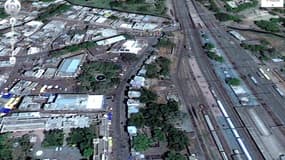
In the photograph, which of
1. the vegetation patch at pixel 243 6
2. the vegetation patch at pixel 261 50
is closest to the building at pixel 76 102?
the vegetation patch at pixel 261 50

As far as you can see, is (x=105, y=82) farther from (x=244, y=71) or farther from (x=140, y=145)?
(x=244, y=71)

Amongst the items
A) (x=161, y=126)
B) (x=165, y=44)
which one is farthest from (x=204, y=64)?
(x=161, y=126)

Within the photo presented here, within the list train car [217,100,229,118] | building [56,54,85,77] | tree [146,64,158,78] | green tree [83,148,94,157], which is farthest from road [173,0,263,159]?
building [56,54,85,77]

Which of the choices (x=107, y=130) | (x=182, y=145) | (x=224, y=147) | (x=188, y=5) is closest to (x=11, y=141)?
(x=107, y=130)

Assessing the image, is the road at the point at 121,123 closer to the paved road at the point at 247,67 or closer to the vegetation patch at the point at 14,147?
the vegetation patch at the point at 14,147

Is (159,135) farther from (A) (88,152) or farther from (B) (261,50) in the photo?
(B) (261,50)

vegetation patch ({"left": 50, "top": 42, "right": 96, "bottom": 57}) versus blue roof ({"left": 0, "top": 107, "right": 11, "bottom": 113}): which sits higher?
vegetation patch ({"left": 50, "top": 42, "right": 96, "bottom": 57})

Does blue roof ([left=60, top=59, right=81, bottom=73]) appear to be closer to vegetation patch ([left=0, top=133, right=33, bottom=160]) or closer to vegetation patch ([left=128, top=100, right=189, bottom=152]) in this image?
vegetation patch ([left=128, top=100, right=189, bottom=152])
